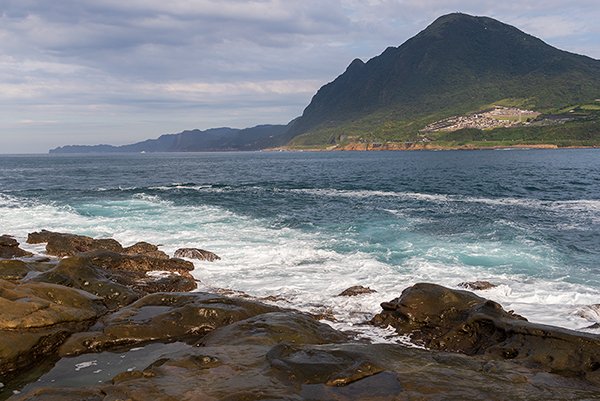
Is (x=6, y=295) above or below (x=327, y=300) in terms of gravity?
above

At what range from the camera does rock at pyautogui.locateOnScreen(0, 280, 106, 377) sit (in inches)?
463

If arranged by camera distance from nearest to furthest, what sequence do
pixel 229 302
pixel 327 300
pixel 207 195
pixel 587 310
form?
pixel 229 302 → pixel 587 310 → pixel 327 300 → pixel 207 195

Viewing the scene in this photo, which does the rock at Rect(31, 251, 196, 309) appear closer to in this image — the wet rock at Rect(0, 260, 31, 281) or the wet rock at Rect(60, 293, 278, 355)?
the wet rock at Rect(0, 260, 31, 281)

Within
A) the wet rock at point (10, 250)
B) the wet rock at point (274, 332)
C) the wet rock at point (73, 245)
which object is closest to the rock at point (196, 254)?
the wet rock at point (73, 245)

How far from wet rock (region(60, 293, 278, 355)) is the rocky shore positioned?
35 millimetres

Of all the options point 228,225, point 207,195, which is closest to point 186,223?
point 228,225

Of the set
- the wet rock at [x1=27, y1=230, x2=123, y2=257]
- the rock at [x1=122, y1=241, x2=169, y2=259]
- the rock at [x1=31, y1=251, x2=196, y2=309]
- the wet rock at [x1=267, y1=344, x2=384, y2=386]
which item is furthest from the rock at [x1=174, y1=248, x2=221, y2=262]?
the wet rock at [x1=267, y1=344, x2=384, y2=386]

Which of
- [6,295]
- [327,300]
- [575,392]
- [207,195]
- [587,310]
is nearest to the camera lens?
[575,392]

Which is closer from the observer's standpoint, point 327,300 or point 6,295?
point 6,295

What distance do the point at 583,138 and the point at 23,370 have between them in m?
232

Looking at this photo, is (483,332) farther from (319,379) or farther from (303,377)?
(303,377)

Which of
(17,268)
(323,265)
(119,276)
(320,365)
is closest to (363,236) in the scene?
(323,265)

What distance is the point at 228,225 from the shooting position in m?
37.7

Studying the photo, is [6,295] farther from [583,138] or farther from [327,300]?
[583,138]
